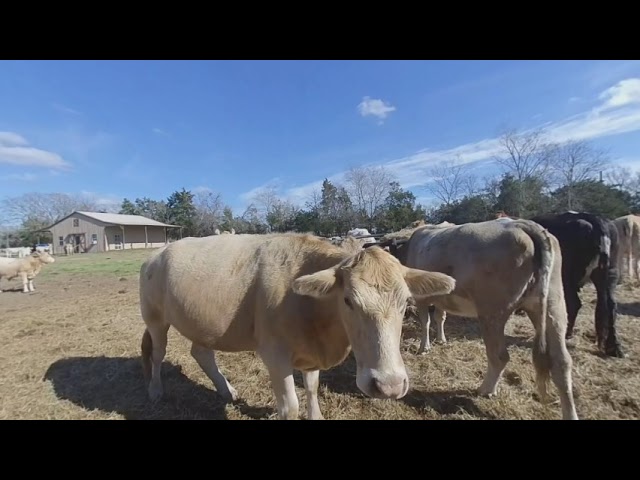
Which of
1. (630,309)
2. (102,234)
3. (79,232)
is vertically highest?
(79,232)

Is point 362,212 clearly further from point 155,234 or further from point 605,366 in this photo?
point 155,234

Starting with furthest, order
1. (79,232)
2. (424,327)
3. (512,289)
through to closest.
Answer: (79,232) → (424,327) → (512,289)

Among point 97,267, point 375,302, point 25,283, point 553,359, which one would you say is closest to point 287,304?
point 375,302

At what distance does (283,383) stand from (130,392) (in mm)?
2758

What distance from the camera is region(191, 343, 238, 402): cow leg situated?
415 centimetres

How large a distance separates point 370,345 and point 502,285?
2.37 m

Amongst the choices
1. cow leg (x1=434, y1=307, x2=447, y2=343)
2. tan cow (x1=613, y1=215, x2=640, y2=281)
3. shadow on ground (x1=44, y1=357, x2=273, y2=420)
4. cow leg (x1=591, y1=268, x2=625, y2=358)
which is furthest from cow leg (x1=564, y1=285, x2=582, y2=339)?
tan cow (x1=613, y1=215, x2=640, y2=281)

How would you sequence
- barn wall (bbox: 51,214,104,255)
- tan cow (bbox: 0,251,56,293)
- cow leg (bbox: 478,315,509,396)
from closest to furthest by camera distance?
cow leg (bbox: 478,315,509,396) → tan cow (bbox: 0,251,56,293) → barn wall (bbox: 51,214,104,255)

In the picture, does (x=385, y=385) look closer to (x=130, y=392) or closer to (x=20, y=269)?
(x=130, y=392)

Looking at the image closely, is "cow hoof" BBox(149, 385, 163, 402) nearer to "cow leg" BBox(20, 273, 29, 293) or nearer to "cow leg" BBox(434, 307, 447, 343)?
"cow leg" BBox(434, 307, 447, 343)

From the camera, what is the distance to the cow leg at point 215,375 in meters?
4.15

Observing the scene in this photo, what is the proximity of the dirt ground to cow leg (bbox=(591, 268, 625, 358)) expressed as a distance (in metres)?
0.18

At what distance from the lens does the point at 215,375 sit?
4.25 meters

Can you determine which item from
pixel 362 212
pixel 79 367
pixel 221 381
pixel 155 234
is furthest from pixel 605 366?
pixel 155 234
